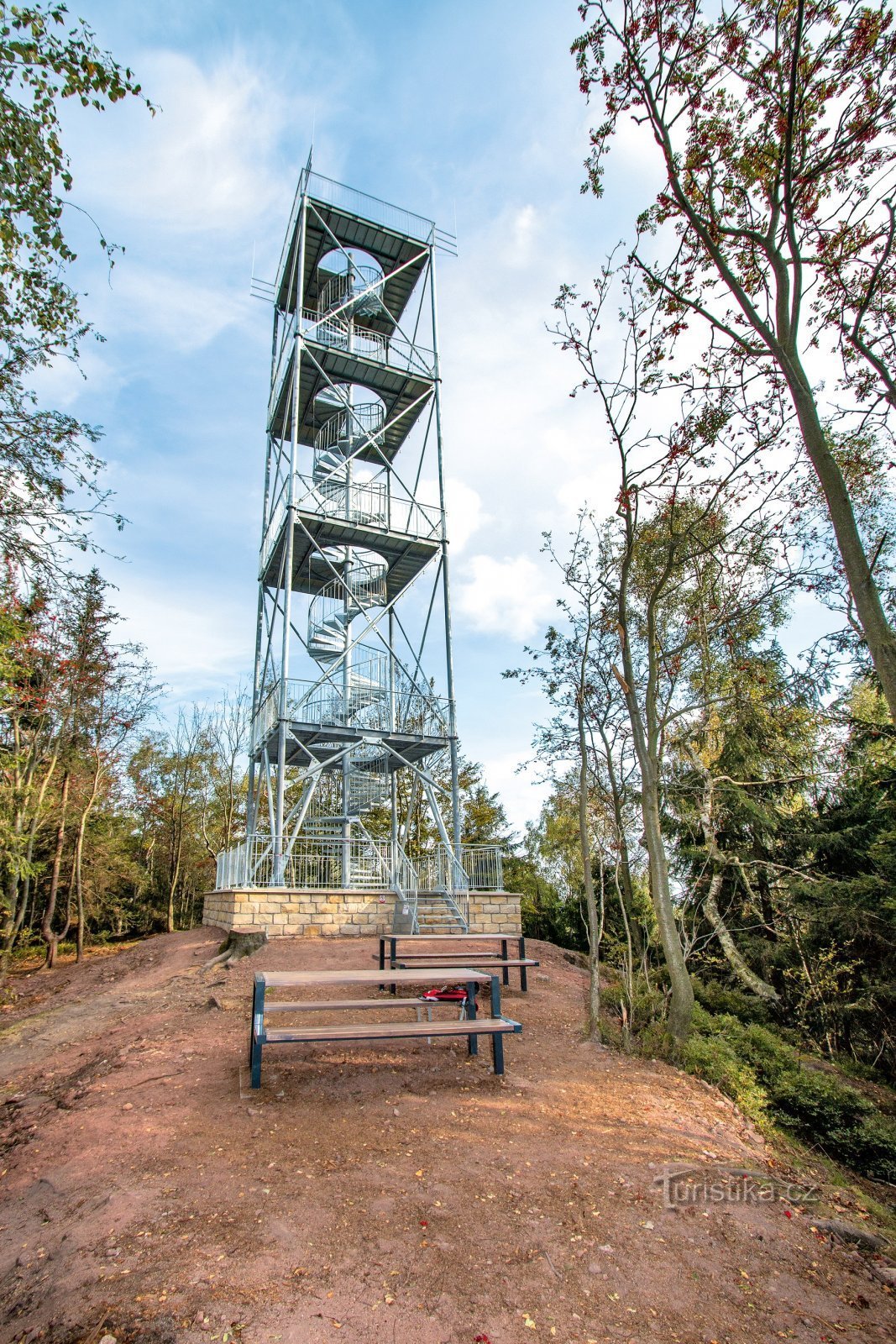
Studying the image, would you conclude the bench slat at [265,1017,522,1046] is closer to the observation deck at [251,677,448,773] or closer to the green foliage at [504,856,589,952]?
the observation deck at [251,677,448,773]

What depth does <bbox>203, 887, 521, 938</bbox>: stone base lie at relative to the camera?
12211mm

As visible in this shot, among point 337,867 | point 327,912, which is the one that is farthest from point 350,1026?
point 337,867

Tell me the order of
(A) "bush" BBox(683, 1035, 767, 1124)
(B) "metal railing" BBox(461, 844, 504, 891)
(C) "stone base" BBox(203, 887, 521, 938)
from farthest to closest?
1. (B) "metal railing" BBox(461, 844, 504, 891)
2. (C) "stone base" BBox(203, 887, 521, 938)
3. (A) "bush" BBox(683, 1035, 767, 1124)

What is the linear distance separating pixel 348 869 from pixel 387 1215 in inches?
467

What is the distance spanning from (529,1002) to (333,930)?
5.27 metres

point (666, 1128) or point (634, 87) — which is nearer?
point (666, 1128)

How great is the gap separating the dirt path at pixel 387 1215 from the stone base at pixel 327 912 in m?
6.55

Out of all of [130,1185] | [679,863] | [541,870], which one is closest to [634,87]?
[130,1185]

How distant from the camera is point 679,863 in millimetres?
15234

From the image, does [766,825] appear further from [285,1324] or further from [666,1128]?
[285,1324]

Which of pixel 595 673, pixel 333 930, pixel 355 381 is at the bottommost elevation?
pixel 333 930

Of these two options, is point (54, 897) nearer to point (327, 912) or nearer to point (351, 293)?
point (327, 912)

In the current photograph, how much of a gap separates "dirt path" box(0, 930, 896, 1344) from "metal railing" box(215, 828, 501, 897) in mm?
7911

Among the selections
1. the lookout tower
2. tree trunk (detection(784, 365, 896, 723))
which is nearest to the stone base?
the lookout tower
